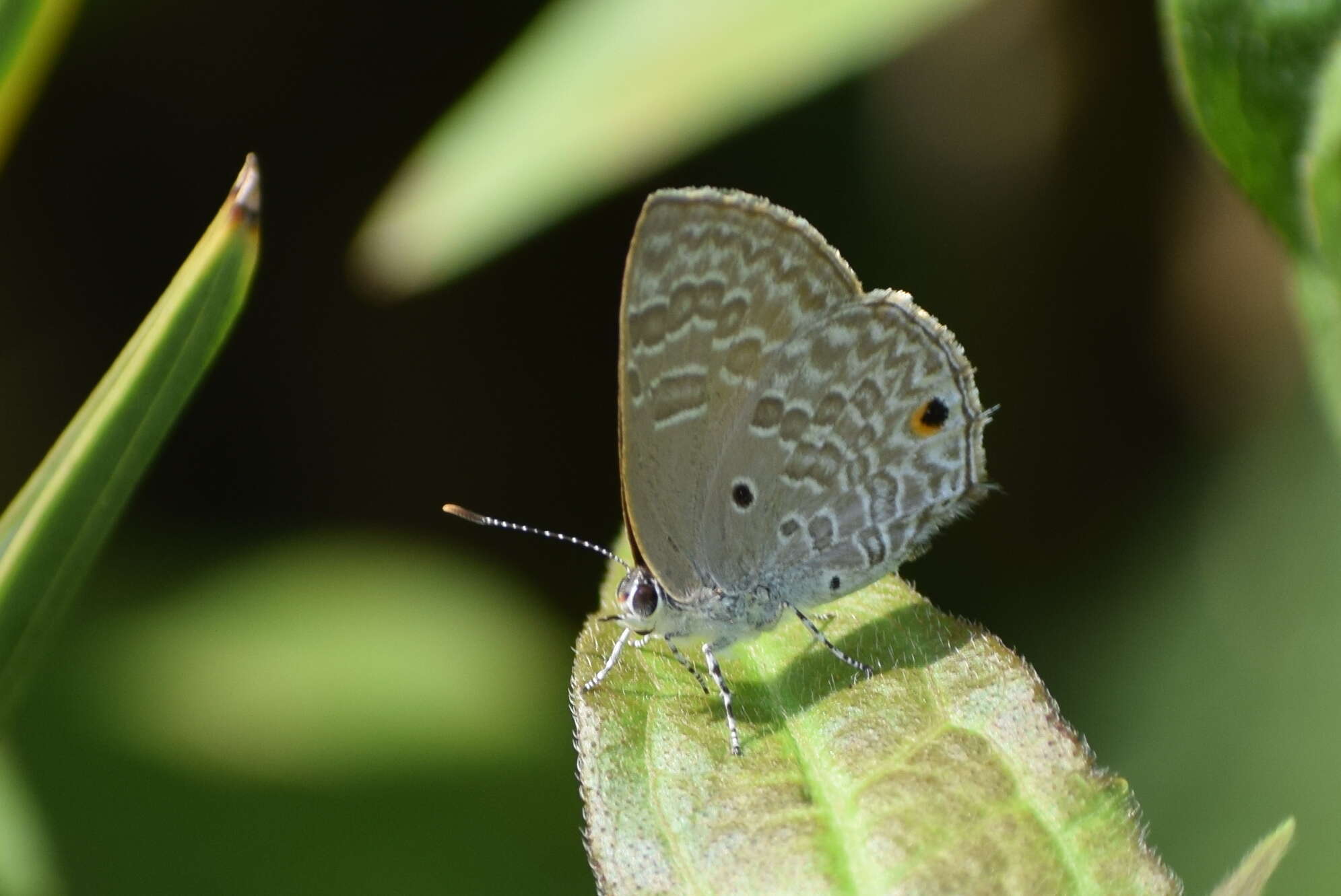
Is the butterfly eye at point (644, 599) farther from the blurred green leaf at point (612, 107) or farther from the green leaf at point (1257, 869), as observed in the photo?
the green leaf at point (1257, 869)

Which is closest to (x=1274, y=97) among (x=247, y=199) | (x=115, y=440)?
(x=247, y=199)

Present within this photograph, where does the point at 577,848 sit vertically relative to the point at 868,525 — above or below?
below

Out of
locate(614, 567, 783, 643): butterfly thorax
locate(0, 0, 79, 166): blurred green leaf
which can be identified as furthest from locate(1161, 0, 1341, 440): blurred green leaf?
locate(0, 0, 79, 166): blurred green leaf

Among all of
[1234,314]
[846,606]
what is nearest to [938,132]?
[1234,314]

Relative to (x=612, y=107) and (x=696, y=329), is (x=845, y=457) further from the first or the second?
(x=612, y=107)

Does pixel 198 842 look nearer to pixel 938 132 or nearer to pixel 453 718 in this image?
pixel 453 718
